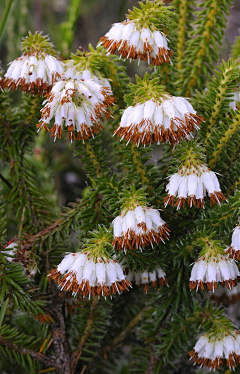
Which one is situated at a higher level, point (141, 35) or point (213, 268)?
point (141, 35)

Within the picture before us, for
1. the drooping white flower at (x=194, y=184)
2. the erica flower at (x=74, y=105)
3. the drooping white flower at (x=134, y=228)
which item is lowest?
the drooping white flower at (x=134, y=228)

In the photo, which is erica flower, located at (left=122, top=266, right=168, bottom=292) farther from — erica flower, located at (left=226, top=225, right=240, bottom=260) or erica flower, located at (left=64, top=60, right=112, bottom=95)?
erica flower, located at (left=64, top=60, right=112, bottom=95)

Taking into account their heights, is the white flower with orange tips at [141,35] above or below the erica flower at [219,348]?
above

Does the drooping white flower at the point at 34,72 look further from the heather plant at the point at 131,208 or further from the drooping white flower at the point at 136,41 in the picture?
the drooping white flower at the point at 136,41

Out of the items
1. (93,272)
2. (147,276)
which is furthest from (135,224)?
(147,276)

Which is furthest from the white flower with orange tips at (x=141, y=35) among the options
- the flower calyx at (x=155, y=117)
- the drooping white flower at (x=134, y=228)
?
the drooping white flower at (x=134, y=228)

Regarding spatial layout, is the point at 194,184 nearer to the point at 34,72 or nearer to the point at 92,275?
the point at 92,275

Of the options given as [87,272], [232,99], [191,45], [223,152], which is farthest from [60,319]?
[191,45]
